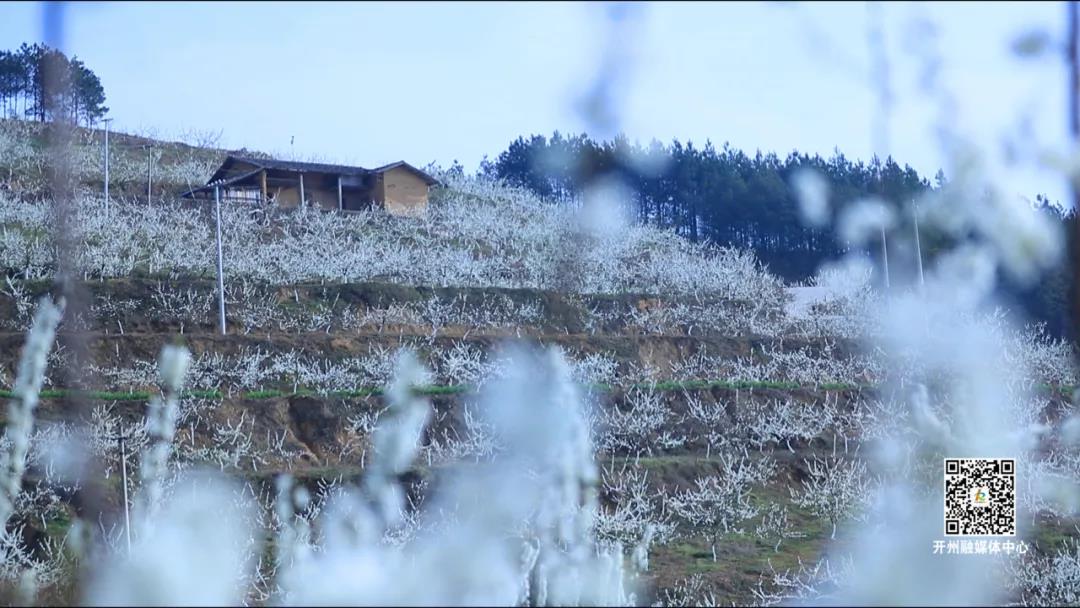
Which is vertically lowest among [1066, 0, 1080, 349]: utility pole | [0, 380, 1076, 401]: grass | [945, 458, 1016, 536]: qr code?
[945, 458, 1016, 536]: qr code

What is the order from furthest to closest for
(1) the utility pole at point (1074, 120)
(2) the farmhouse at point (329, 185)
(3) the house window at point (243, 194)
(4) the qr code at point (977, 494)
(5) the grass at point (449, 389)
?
(2) the farmhouse at point (329, 185), (3) the house window at point (243, 194), (5) the grass at point (449, 389), (4) the qr code at point (977, 494), (1) the utility pole at point (1074, 120)

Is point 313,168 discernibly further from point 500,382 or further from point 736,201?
point 500,382

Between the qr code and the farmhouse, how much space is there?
20.4 meters

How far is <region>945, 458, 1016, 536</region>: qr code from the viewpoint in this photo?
3904 millimetres

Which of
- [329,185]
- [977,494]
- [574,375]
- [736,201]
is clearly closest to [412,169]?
[329,185]

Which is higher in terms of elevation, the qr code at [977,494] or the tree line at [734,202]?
the tree line at [734,202]

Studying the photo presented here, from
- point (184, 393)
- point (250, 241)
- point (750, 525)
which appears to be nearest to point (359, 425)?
point (184, 393)

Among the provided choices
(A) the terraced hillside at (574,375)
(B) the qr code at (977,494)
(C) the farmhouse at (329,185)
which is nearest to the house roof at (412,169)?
(C) the farmhouse at (329,185)

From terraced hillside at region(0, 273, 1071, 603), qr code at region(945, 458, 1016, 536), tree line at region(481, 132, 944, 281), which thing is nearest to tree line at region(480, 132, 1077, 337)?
tree line at region(481, 132, 944, 281)

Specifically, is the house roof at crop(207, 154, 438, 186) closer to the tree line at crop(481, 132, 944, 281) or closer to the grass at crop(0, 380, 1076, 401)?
the tree line at crop(481, 132, 944, 281)

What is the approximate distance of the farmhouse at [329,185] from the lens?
2452 centimetres

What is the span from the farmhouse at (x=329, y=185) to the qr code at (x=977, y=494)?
20.4 meters

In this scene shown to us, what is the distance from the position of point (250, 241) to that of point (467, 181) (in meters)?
12.8

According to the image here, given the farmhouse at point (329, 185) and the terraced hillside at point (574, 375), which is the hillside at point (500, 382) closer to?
the terraced hillside at point (574, 375)
